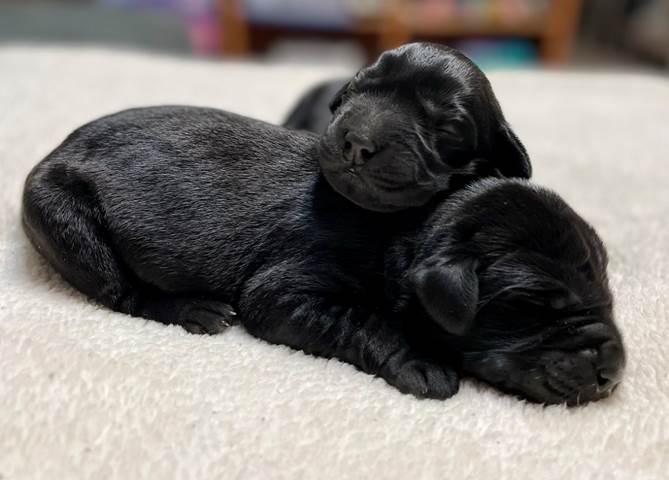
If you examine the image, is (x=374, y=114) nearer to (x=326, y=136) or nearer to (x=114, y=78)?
(x=326, y=136)

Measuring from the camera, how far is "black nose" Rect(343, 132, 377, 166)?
124cm

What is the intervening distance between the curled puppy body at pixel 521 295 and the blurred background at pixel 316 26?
370 centimetres

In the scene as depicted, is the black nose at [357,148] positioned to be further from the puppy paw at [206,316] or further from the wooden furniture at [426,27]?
the wooden furniture at [426,27]

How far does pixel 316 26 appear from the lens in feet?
16.7

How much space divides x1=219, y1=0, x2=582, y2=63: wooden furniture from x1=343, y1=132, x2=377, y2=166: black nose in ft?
12.5

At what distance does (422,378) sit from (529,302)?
24 cm

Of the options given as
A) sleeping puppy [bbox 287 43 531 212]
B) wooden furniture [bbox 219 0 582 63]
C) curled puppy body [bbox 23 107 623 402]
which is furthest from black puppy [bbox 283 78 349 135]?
wooden furniture [bbox 219 0 582 63]

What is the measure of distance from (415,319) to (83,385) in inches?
24.3

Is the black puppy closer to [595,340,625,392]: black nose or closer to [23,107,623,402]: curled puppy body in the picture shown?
[23,107,623,402]: curled puppy body

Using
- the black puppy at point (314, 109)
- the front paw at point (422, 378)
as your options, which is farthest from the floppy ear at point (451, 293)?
the black puppy at point (314, 109)

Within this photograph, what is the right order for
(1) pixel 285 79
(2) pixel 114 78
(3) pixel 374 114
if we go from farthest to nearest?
(1) pixel 285 79
(2) pixel 114 78
(3) pixel 374 114

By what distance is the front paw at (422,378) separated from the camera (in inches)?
49.1

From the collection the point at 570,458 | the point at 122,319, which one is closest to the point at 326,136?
the point at 122,319

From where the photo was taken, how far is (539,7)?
5.07 m
